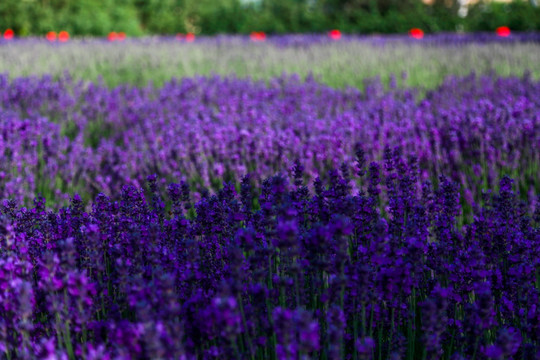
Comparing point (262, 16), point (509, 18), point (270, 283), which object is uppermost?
point (262, 16)

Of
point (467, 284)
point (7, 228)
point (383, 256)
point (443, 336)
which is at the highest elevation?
point (7, 228)

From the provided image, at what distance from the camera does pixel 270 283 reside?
2.06 metres

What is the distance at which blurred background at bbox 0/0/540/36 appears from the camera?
1727cm

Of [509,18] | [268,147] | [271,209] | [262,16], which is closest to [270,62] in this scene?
[268,147]

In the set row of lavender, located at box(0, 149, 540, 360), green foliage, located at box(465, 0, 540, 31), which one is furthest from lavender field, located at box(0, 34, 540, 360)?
green foliage, located at box(465, 0, 540, 31)

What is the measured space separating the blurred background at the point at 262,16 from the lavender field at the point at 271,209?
8.50 meters

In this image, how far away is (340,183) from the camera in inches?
91.3

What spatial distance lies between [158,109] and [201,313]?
419cm

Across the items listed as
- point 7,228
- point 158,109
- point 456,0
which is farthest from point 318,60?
point 456,0

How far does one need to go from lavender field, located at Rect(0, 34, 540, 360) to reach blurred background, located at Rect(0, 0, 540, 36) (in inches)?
335

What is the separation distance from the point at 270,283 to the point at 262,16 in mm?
18487

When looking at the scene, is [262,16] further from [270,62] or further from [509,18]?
[270,62]

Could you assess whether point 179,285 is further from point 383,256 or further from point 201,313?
point 383,256

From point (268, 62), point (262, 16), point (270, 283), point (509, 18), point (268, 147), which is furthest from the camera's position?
point (262, 16)
